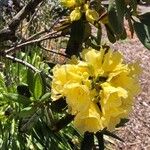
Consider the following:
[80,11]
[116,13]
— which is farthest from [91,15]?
[116,13]

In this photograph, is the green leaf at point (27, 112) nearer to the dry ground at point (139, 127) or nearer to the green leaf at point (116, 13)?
the green leaf at point (116, 13)

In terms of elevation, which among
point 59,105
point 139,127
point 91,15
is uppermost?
point 91,15

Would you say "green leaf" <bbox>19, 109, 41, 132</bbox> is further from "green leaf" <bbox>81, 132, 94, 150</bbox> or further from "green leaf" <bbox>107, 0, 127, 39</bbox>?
"green leaf" <bbox>107, 0, 127, 39</bbox>


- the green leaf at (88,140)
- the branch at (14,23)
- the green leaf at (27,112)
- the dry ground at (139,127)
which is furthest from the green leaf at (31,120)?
the dry ground at (139,127)

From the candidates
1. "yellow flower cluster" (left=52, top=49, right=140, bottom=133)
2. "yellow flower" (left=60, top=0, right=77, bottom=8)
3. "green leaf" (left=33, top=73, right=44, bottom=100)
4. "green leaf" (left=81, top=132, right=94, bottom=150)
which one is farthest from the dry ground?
"yellow flower cluster" (left=52, top=49, right=140, bottom=133)

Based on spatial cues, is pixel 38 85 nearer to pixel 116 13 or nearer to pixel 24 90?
pixel 24 90

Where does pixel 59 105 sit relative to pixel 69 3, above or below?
below

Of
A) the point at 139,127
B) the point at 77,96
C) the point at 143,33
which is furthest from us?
the point at 139,127

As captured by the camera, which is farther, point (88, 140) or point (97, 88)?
point (88, 140)
